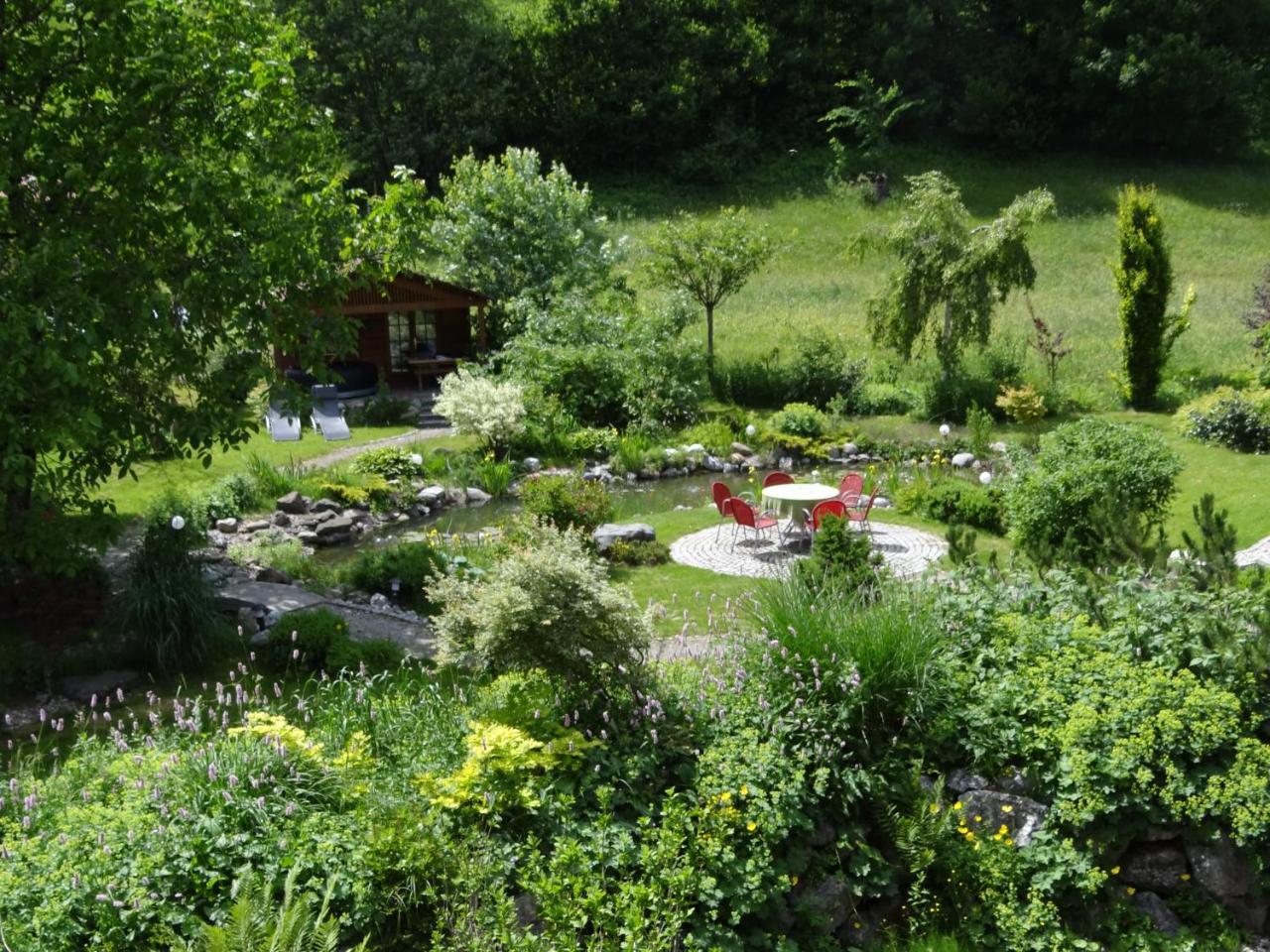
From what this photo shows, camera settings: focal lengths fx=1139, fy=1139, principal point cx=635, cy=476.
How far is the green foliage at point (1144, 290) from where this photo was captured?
20.7 meters

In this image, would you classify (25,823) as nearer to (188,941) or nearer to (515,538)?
(188,941)

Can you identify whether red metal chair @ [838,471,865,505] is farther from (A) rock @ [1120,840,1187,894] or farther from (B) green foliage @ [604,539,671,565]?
(A) rock @ [1120,840,1187,894]

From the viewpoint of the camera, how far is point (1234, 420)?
17.6 metres

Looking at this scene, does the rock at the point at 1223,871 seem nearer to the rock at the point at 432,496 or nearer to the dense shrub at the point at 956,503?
the dense shrub at the point at 956,503

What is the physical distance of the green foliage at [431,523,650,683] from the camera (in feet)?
22.0

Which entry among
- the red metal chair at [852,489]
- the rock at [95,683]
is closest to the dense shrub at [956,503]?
the red metal chair at [852,489]

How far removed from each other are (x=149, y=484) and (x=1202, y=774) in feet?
46.8

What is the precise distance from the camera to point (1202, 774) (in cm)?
652

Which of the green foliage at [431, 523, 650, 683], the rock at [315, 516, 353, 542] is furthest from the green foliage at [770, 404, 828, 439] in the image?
the green foliage at [431, 523, 650, 683]

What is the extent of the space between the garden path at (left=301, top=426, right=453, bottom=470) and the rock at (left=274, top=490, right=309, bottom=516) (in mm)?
1823

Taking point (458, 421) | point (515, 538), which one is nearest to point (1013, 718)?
point (515, 538)

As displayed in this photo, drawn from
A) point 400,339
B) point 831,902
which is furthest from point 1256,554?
point 400,339

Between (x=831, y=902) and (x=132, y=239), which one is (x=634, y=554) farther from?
(x=831, y=902)

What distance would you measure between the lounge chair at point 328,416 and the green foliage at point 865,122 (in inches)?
1040
